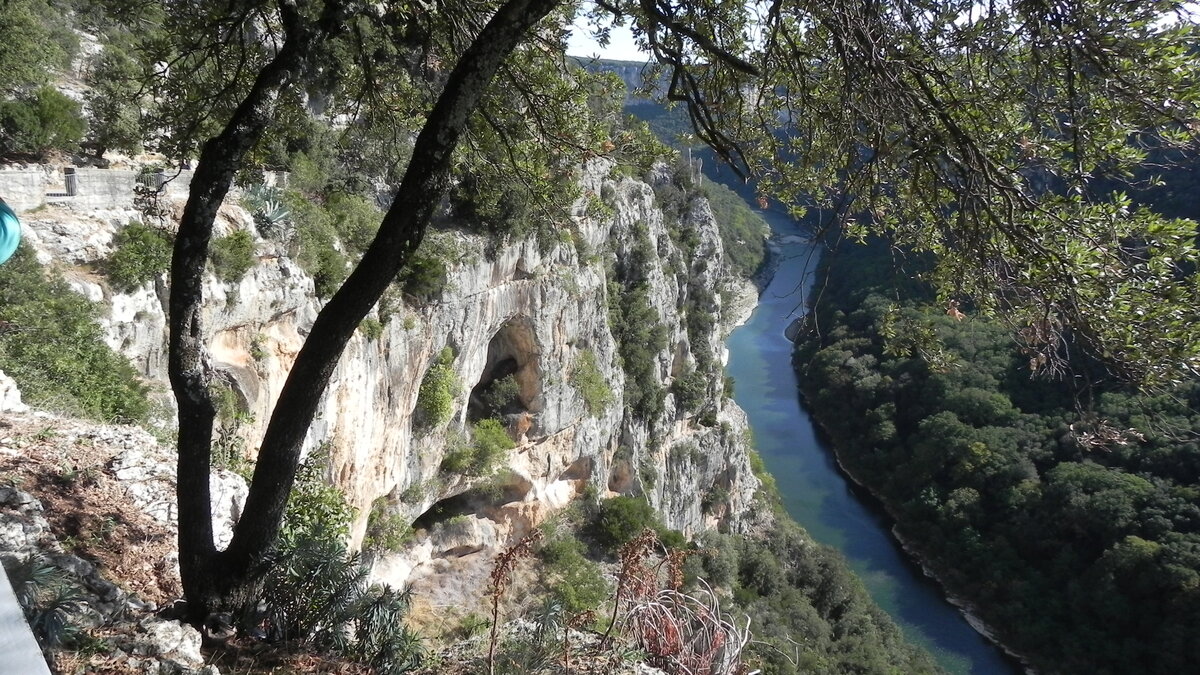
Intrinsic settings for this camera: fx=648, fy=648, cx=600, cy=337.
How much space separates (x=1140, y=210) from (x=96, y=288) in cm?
765

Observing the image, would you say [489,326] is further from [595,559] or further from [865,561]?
[865,561]

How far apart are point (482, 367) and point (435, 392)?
2032 millimetres

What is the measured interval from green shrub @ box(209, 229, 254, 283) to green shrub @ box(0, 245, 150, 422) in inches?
50.6

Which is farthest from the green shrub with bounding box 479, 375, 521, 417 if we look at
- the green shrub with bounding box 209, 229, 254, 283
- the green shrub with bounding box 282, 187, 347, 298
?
the green shrub with bounding box 209, 229, 254, 283

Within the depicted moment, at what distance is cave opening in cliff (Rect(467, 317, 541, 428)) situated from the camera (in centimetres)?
1541

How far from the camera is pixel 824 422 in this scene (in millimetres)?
42281

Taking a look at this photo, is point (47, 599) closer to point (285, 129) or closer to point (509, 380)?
point (285, 129)

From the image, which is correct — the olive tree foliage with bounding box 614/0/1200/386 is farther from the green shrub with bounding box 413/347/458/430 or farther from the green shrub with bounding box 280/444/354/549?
the green shrub with bounding box 413/347/458/430

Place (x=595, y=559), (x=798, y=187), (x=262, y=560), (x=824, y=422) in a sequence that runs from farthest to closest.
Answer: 1. (x=824, y=422)
2. (x=595, y=559)
3. (x=798, y=187)
4. (x=262, y=560)

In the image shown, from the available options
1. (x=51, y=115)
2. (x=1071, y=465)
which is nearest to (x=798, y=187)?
(x=51, y=115)

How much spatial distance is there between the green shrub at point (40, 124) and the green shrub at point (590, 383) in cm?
1113

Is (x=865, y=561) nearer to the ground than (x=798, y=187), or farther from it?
nearer to the ground

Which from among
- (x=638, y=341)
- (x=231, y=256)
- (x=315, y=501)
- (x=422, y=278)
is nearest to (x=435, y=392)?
(x=422, y=278)

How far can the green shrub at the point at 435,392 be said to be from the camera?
1216cm
